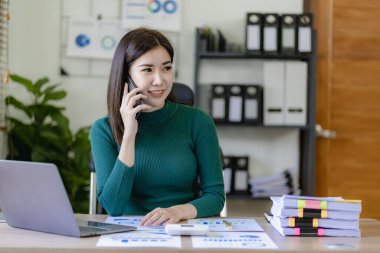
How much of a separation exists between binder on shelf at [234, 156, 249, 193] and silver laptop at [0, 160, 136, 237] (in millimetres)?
2251

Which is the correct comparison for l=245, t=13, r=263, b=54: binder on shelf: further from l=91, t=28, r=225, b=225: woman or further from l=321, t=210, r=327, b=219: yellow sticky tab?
l=321, t=210, r=327, b=219: yellow sticky tab

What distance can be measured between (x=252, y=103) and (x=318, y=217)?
224 cm

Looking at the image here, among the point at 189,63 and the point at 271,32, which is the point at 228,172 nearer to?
the point at 189,63

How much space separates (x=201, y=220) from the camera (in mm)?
1729

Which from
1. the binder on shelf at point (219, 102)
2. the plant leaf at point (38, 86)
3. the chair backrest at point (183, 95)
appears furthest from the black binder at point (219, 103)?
the chair backrest at point (183, 95)

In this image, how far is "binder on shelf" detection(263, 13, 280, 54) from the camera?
12.1 ft

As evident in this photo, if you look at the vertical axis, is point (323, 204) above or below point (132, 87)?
below

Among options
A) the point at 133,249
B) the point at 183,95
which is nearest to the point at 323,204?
the point at 133,249

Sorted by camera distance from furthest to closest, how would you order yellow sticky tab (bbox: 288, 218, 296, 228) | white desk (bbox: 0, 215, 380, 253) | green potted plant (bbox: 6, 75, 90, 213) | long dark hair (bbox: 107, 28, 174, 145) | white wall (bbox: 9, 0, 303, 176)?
1. white wall (bbox: 9, 0, 303, 176)
2. green potted plant (bbox: 6, 75, 90, 213)
3. long dark hair (bbox: 107, 28, 174, 145)
4. yellow sticky tab (bbox: 288, 218, 296, 228)
5. white desk (bbox: 0, 215, 380, 253)

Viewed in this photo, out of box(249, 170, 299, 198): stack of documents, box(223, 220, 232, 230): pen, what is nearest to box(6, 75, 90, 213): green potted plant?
box(249, 170, 299, 198): stack of documents

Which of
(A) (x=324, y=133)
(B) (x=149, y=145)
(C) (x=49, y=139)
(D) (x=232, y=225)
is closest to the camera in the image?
(D) (x=232, y=225)

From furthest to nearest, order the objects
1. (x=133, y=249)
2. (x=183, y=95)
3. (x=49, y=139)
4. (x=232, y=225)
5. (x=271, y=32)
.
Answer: (x=271, y=32) < (x=49, y=139) < (x=183, y=95) < (x=232, y=225) < (x=133, y=249)

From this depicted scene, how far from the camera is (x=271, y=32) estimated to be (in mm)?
3705

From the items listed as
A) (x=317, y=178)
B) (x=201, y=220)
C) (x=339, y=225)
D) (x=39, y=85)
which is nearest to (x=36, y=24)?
(x=39, y=85)
